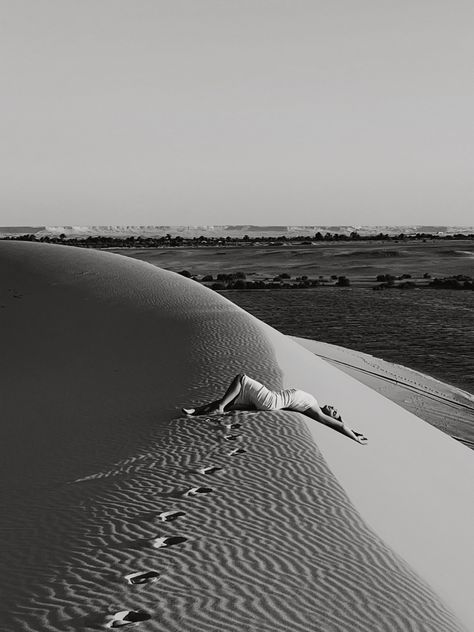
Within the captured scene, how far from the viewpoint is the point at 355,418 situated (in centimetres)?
870

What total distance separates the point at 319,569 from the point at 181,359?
20.6 feet

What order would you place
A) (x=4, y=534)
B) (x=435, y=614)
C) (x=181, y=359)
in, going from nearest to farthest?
(x=435, y=614) < (x=4, y=534) < (x=181, y=359)

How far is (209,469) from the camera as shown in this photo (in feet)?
17.4

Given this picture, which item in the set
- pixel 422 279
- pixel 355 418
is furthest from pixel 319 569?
pixel 422 279

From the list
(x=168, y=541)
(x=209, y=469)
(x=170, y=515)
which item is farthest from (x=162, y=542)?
(x=209, y=469)

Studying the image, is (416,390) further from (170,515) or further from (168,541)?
(168,541)

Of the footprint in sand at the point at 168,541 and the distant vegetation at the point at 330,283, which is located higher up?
the footprint in sand at the point at 168,541

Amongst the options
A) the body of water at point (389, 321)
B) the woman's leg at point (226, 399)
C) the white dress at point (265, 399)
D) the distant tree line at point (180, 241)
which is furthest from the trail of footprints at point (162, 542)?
the distant tree line at point (180, 241)

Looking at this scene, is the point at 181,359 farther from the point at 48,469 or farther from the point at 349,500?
the point at 349,500

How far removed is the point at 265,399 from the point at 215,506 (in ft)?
7.88

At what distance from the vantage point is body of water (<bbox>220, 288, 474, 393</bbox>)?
16953 millimetres

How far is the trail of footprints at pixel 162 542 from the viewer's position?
3.27 meters

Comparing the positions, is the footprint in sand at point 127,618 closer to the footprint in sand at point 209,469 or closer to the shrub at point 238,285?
the footprint in sand at point 209,469

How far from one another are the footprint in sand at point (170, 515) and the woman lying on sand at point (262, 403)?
2.34 metres
